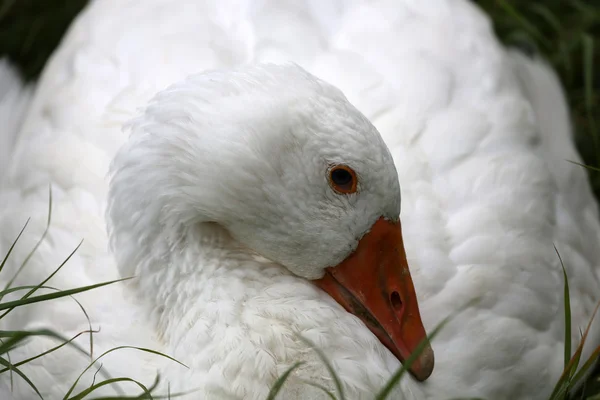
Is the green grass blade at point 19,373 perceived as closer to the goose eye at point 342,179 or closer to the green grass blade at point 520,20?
the goose eye at point 342,179

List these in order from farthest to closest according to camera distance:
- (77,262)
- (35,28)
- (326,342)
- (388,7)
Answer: (35,28)
(388,7)
(77,262)
(326,342)

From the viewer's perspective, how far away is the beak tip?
248 cm

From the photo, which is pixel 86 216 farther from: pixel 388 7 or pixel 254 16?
pixel 388 7

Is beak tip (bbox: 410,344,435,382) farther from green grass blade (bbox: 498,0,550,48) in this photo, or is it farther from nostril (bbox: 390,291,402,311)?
green grass blade (bbox: 498,0,550,48)

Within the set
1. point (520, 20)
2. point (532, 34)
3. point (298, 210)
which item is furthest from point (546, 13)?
point (298, 210)

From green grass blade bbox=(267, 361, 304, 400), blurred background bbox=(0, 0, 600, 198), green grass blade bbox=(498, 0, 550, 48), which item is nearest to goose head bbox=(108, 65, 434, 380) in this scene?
green grass blade bbox=(267, 361, 304, 400)

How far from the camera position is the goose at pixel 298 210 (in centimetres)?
240

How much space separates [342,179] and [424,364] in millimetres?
586

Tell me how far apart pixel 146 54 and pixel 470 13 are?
140 cm

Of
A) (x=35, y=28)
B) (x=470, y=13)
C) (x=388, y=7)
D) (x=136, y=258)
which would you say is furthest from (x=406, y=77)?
(x=35, y=28)

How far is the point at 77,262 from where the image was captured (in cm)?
283

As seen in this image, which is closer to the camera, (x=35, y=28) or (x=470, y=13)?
(x=470, y=13)

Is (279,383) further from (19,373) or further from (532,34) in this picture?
(532,34)

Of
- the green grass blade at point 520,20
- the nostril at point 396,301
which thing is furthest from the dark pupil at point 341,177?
the green grass blade at point 520,20
